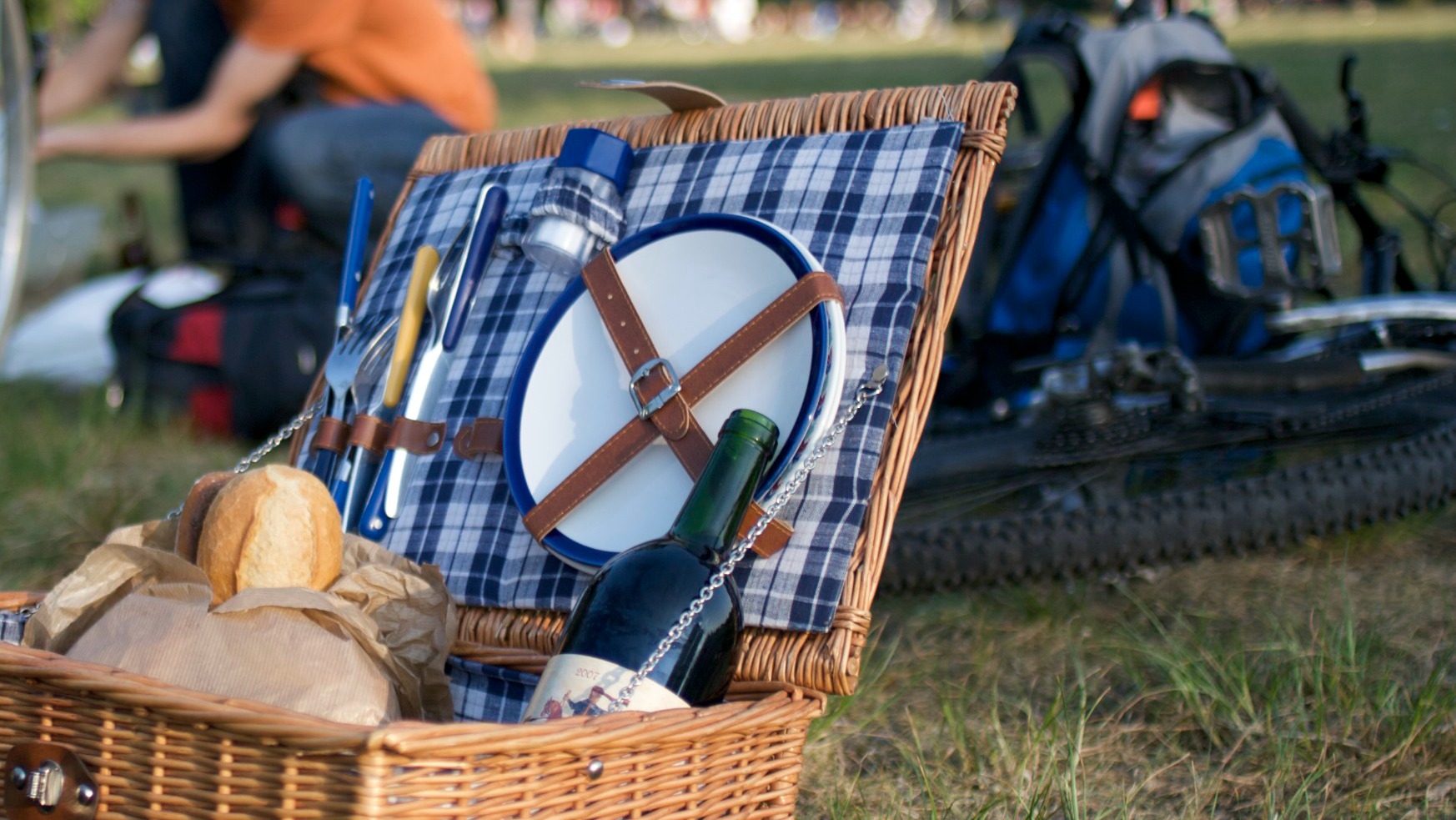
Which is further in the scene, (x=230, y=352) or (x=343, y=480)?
(x=230, y=352)

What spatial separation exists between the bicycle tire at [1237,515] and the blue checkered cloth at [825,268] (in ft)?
1.61

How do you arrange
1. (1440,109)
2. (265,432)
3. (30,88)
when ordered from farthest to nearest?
(1440,109) → (265,432) → (30,88)

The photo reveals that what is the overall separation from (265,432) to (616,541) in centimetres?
164

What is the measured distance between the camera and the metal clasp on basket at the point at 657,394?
1158 millimetres

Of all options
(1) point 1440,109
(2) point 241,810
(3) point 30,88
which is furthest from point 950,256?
(1) point 1440,109

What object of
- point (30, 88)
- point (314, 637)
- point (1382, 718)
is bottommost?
point (1382, 718)

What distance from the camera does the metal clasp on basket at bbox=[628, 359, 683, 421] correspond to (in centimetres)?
116

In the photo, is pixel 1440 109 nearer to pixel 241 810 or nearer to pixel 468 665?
pixel 468 665

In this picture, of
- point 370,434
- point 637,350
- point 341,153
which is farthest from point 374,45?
point 637,350

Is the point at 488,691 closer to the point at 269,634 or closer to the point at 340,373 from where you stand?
the point at 269,634

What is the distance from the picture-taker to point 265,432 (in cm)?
256

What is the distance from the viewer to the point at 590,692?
889mm

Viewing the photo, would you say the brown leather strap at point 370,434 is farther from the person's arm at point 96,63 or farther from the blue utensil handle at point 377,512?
the person's arm at point 96,63

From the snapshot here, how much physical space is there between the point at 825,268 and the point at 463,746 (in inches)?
24.5
